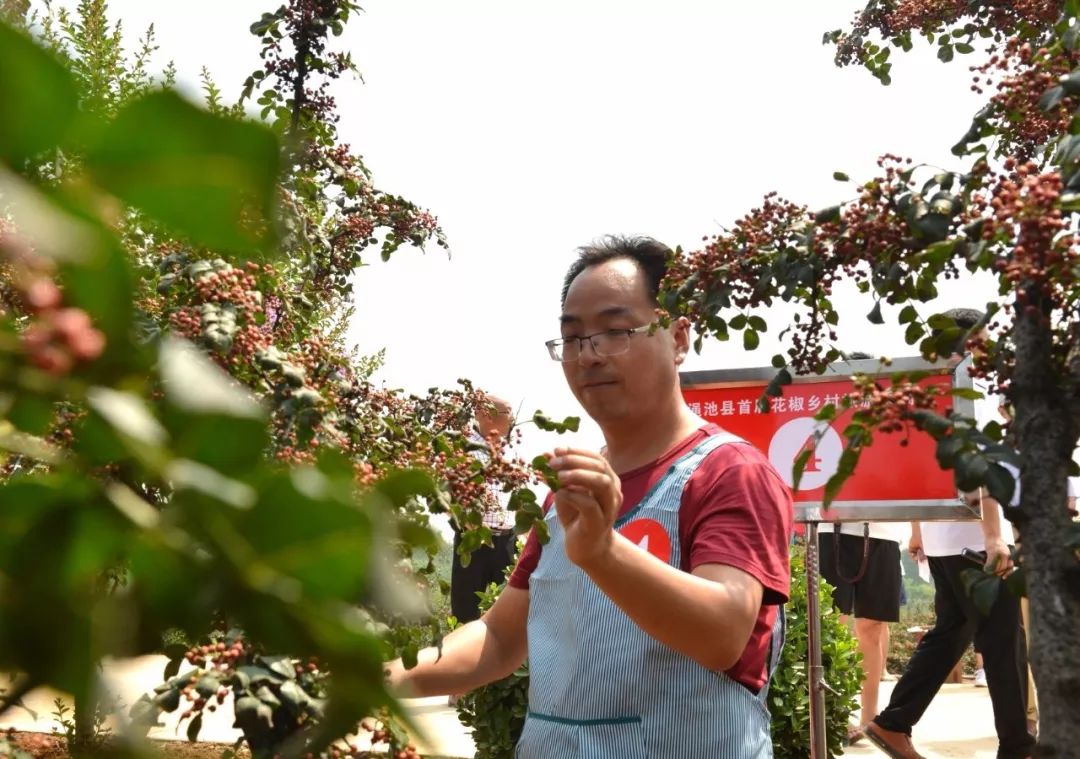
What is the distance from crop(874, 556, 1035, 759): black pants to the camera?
4699mm

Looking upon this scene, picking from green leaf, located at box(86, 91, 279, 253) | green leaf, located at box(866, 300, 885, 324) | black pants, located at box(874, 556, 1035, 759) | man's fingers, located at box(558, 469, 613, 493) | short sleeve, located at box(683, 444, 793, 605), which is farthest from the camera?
black pants, located at box(874, 556, 1035, 759)

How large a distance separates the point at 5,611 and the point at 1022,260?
3.50ft

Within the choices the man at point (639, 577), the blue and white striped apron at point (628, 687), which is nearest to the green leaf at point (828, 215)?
the man at point (639, 577)

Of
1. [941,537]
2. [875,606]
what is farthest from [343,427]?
[875,606]

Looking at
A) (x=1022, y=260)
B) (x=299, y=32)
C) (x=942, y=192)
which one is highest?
(x=299, y=32)

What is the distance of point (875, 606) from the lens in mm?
5852

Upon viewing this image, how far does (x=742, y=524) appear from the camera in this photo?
2.05 m

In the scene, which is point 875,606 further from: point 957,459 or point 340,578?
point 340,578

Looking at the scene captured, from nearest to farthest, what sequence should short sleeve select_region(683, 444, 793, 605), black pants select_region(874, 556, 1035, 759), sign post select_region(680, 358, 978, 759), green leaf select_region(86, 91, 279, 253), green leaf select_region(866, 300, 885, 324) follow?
1. green leaf select_region(86, 91, 279, 253)
2. green leaf select_region(866, 300, 885, 324)
3. short sleeve select_region(683, 444, 793, 605)
4. sign post select_region(680, 358, 978, 759)
5. black pants select_region(874, 556, 1035, 759)

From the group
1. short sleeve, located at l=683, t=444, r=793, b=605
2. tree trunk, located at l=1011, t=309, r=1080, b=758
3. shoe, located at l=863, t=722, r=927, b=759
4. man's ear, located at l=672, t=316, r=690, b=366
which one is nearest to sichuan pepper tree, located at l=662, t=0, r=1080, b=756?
tree trunk, located at l=1011, t=309, r=1080, b=758

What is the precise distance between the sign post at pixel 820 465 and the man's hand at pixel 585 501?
2.38 meters

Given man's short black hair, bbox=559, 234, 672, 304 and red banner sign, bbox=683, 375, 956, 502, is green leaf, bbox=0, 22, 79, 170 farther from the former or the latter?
red banner sign, bbox=683, 375, 956, 502

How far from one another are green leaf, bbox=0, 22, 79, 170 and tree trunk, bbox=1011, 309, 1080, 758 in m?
1.10

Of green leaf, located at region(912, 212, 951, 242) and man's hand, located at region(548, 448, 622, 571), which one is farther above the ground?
green leaf, located at region(912, 212, 951, 242)
